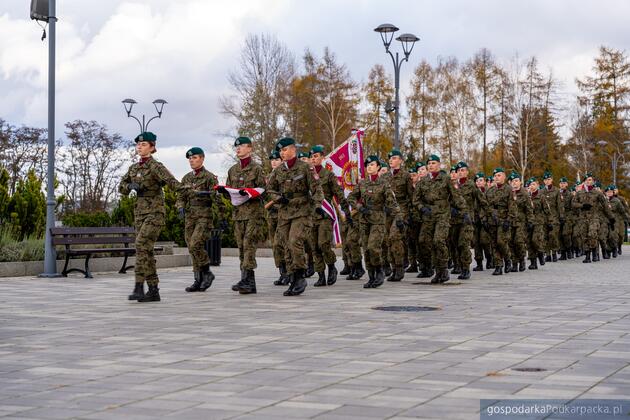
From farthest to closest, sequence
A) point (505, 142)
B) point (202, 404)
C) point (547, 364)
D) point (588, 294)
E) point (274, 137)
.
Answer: point (505, 142) → point (274, 137) → point (588, 294) → point (547, 364) → point (202, 404)

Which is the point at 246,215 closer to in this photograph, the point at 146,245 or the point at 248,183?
the point at 248,183

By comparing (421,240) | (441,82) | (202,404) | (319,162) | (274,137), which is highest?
(441,82)

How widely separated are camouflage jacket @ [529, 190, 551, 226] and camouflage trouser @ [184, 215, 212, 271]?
415 inches

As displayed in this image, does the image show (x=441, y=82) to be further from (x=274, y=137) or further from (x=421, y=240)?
(x=421, y=240)

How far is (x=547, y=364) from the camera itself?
7418mm

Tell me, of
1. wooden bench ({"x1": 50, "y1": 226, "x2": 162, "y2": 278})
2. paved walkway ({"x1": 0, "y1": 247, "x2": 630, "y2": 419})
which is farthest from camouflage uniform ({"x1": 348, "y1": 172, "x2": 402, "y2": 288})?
wooden bench ({"x1": 50, "y1": 226, "x2": 162, "y2": 278})

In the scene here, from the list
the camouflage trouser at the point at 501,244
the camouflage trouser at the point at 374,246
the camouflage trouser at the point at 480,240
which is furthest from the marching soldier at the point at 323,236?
the camouflage trouser at the point at 480,240

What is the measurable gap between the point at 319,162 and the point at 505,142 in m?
61.9

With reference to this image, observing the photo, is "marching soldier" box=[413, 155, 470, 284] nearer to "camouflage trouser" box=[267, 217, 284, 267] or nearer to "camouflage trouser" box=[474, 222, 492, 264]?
"camouflage trouser" box=[267, 217, 284, 267]

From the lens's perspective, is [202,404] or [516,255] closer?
[202,404]

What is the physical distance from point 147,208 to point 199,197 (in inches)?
64.5

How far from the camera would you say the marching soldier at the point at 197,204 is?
1463 cm

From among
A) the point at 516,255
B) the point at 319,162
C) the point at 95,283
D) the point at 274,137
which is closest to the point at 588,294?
the point at 319,162

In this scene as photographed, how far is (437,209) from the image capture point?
16703 millimetres
